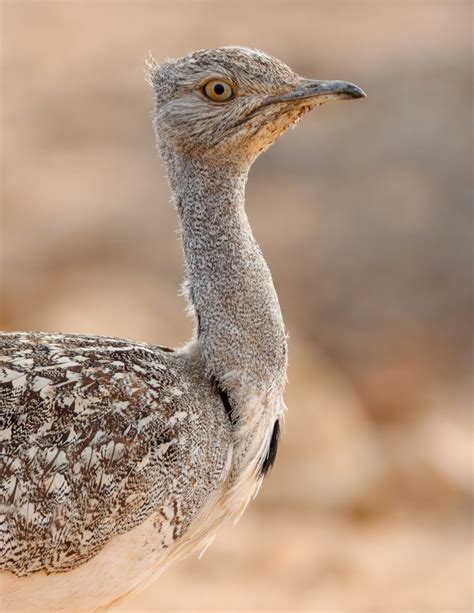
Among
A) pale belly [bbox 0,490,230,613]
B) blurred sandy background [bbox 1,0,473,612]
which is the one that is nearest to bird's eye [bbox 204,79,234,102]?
pale belly [bbox 0,490,230,613]

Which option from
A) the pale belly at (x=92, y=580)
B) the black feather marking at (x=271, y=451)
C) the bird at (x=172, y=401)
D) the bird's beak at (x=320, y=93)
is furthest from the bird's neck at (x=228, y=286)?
the pale belly at (x=92, y=580)

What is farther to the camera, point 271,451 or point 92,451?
point 271,451

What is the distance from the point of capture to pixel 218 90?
12.1 ft

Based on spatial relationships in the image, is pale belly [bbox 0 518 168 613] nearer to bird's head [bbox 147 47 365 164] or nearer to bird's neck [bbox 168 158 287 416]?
bird's neck [bbox 168 158 287 416]

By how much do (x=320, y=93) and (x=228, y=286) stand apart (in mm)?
710

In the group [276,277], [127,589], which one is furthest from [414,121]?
[127,589]

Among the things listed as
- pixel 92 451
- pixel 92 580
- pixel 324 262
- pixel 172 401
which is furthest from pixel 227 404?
pixel 324 262

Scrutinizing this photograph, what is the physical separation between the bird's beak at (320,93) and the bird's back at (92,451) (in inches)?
39.2

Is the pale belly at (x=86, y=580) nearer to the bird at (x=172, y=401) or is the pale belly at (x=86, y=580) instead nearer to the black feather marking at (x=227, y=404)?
the bird at (x=172, y=401)

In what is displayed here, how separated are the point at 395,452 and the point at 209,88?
5504 mm

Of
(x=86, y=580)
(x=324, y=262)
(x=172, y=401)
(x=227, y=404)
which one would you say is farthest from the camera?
(x=324, y=262)

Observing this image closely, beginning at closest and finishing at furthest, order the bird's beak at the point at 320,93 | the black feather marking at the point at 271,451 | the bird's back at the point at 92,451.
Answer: the bird's back at the point at 92,451 → the bird's beak at the point at 320,93 → the black feather marking at the point at 271,451

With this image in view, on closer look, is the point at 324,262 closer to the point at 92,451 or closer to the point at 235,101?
the point at 235,101

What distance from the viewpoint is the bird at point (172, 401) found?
131 inches
